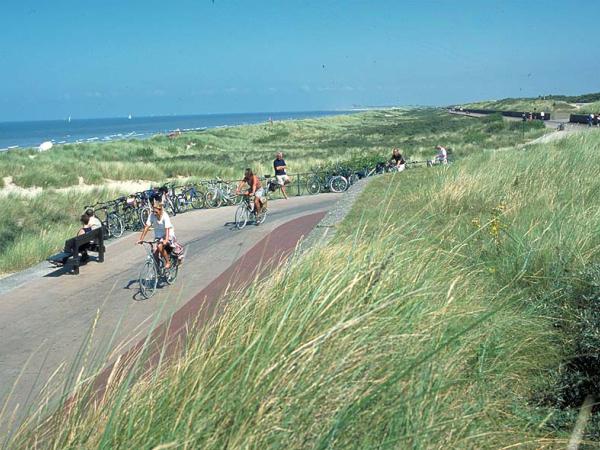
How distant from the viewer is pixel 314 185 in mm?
26984

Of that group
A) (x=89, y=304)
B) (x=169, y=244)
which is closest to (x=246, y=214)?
(x=169, y=244)

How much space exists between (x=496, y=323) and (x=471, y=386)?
0.82m

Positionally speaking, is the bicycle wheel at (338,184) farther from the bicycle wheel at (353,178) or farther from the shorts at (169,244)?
the shorts at (169,244)

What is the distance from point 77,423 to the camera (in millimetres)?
2609

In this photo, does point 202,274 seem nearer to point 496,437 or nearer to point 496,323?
point 496,323

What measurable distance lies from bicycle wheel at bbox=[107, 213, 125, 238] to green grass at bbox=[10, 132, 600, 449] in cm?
1357

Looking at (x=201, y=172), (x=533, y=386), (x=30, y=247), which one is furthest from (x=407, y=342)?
(x=201, y=172)

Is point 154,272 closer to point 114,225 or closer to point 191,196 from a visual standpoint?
point 114,225

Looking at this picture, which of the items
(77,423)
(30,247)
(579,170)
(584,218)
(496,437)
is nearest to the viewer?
(77,423)

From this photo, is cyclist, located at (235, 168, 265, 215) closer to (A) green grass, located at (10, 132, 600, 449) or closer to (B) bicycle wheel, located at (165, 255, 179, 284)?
(B) bicycle wheel, located at (165, 255, 179, 284)

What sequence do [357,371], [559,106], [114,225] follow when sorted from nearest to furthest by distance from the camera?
[357,371]
[114,225]
[559,106]

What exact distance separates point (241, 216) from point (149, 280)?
A: 6.99 meters

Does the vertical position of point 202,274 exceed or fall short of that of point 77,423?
it falls short

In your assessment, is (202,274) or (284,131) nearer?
(202,274)
